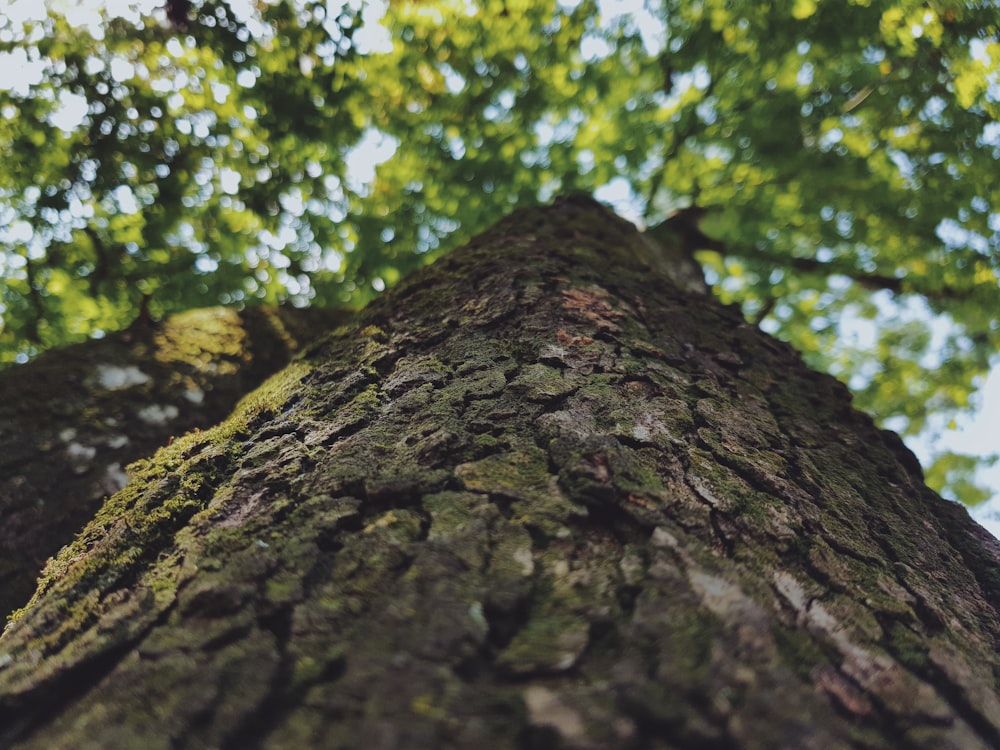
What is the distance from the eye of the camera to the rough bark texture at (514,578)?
0.83 metres

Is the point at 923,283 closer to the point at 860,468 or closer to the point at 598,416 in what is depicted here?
the point at 860,468

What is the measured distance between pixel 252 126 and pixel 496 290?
173 inches

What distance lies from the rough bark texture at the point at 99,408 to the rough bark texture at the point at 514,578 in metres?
1.08

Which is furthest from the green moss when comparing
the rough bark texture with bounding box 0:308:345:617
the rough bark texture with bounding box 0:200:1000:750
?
the rough bark texture with bounding box 0:308:345:617

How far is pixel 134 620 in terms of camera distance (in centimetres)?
109

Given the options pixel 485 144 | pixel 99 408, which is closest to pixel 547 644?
pixel 99 408

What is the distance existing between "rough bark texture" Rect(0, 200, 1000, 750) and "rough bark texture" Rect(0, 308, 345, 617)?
3.53 ft

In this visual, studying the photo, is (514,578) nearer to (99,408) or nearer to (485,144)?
(99,408)

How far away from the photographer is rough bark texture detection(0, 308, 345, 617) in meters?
2.54

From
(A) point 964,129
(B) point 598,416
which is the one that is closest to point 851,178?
(A) point 964,129

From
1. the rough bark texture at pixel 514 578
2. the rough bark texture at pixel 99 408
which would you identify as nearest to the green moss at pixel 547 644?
the rough bark texture at pixel 514 578

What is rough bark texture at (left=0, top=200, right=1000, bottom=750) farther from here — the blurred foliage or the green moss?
the blurred foliage

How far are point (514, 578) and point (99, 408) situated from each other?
10.5 feet

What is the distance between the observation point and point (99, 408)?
10.2ft
